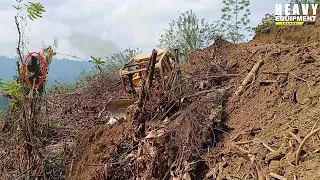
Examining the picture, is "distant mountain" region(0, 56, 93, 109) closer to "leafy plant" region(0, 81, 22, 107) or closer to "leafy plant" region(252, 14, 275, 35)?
"leafy plant" region(0, 81, 22, 107)

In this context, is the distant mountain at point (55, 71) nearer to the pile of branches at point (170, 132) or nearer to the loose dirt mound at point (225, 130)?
the loose dirt mound at point (225, 130)

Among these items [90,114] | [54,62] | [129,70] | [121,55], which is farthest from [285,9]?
[121,55]

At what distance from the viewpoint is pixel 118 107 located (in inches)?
353

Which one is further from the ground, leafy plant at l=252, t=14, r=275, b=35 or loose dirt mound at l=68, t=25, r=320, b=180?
leafy plant at l=252, t=14, r=275, b=35

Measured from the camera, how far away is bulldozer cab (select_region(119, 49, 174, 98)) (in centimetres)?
889

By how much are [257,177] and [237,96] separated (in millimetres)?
2235

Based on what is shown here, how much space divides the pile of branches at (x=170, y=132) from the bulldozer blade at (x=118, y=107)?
1.62m

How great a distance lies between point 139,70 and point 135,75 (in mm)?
867

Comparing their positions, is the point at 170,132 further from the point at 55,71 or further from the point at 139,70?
the point at 55,71

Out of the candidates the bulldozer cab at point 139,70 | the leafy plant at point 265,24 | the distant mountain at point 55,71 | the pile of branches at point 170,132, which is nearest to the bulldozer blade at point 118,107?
the bulldozer cab at point 139,70

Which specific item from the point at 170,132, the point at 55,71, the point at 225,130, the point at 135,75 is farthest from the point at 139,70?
the point at 55,71

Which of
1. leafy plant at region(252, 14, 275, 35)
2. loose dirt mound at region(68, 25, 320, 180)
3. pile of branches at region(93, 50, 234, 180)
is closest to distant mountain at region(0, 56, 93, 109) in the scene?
loose dirt mound at region(68, 25, 320, 180)

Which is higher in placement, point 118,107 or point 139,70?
point 139,70

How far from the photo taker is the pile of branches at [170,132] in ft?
19.4
